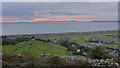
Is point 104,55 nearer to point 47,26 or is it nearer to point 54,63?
point 54,63

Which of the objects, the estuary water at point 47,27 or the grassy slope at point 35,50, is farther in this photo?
the estuary water at point 47,27

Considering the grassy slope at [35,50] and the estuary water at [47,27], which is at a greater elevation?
the grassy slope at [35,50]

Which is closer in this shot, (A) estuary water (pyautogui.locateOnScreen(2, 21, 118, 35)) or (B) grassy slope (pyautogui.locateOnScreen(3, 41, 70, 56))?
(B) grassy slope (pyautogui.locateOnScreen(3, 41, 70, 56))

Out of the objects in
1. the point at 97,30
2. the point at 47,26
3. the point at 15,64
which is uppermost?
the point at 15,64

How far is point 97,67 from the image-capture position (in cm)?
672

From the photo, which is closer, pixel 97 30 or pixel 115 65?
pixel 115 65

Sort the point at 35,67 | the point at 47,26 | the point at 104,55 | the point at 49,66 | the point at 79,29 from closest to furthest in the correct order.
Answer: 1. the point at 35,67
2. the point at 49,66
3. the point at 104,55
4. the point at 47,26
5. the point at 79,29

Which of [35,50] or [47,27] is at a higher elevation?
[35,50]

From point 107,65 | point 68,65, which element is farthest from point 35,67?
point 107,65

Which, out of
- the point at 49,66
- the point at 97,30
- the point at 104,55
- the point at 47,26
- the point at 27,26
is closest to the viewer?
the point at 49,66

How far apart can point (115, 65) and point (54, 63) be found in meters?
2.78

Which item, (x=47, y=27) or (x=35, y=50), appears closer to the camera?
(x=35, y=50)

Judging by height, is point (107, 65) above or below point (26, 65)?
below

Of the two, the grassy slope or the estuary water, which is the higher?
the grassy slope
